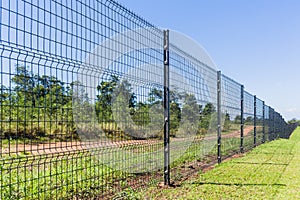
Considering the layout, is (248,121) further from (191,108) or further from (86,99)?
(86,99)

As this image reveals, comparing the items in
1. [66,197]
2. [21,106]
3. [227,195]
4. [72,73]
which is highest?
[72,73]

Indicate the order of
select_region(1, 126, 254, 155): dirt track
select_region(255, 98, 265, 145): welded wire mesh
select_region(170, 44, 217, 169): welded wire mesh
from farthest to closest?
select_region(255, 98, 265, 145): welded wire mesh
select_region(170, 44, 217, 169): welded wire mesh
select_region(1, 126, 254, 155): dirt track

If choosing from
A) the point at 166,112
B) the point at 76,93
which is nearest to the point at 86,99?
the point at 76,93

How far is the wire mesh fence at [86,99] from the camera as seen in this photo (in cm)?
277

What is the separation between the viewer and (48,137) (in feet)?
10.0

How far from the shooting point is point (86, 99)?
11.6 ft

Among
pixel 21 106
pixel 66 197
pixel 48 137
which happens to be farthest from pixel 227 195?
pixel 21 106

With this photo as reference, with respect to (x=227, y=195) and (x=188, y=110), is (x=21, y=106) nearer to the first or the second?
(x=227, y=195)

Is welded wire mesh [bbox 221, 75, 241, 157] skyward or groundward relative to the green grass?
skyward

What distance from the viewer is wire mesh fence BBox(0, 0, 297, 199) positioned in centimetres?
277

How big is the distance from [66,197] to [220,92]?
608 centimetres

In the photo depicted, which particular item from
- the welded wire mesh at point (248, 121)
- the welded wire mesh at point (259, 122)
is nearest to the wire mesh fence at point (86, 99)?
the welded wire mesh at point (248, 121)

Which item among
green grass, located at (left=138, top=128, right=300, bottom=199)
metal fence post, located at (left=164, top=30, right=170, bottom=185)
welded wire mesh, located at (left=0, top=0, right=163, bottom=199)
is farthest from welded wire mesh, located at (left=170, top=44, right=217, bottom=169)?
welded wire mesh, located at (left=0, top=0, right=163, bottom=199)

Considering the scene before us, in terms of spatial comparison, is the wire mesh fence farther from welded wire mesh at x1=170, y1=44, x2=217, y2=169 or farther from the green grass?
the green grass
